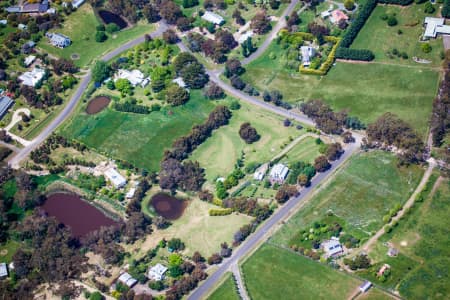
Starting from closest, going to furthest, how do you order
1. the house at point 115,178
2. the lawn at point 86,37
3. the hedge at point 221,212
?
the hedge at point 221,212
the house at point 115,178
the lawn at point 86,37

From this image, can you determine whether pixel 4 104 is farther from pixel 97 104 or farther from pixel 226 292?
pixel 226 292

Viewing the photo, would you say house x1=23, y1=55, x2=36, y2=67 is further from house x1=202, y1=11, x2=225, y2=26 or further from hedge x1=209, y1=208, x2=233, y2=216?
hedge x1=209, y1=208, x2=233, y2=216

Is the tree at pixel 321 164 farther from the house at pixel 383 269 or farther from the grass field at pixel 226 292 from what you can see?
the grass field at pixel 226 292

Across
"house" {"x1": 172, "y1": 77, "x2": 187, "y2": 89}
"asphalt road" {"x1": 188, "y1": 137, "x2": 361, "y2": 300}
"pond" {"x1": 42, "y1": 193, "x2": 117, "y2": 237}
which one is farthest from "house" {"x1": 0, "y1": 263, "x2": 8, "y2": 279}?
"house" {"x1": 172, "y1": 77, "x2": 187, "y2": 89}

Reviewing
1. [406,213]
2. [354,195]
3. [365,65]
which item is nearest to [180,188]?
[354,195]

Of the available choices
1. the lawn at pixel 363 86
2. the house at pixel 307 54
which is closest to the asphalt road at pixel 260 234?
the lawn at pixel 363 86

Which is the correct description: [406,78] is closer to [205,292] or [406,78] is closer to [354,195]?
[354,195]
